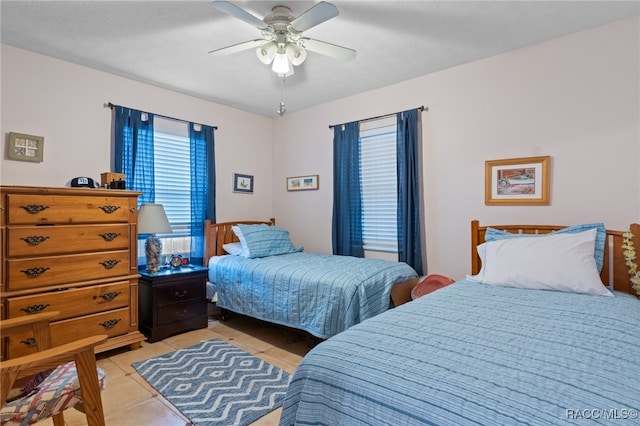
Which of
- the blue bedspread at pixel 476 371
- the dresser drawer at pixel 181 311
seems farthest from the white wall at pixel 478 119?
the dresser drawer at pixel 181 311

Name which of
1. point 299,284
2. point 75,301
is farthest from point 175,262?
point 299,284

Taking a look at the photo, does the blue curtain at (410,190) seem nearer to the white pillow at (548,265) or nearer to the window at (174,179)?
the white pillow at (548,265)

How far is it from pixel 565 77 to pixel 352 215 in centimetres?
223

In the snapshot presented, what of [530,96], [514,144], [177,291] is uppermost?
[530,96]

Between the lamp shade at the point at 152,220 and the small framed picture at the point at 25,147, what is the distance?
88 centimetres

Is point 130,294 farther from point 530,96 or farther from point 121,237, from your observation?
point 530,96

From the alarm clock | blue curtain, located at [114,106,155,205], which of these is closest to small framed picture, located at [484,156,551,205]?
the alarm clock

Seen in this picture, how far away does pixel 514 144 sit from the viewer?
9.20 feet

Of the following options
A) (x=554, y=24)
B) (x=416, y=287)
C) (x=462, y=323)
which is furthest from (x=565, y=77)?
(x=462, y=323)

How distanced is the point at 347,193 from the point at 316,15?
2.17 m

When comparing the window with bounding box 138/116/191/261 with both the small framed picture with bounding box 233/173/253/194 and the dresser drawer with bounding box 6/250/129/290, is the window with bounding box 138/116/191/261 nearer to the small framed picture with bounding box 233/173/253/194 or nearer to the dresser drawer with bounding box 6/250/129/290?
the small framed picture with bounding box 233/173/253/194

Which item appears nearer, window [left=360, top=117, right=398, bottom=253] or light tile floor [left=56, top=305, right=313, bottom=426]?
light tile floor [left=56, top=305, right=313, bottom=426]

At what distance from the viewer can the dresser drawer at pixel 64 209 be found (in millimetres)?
2264

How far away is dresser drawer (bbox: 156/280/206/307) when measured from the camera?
10.1 feet
